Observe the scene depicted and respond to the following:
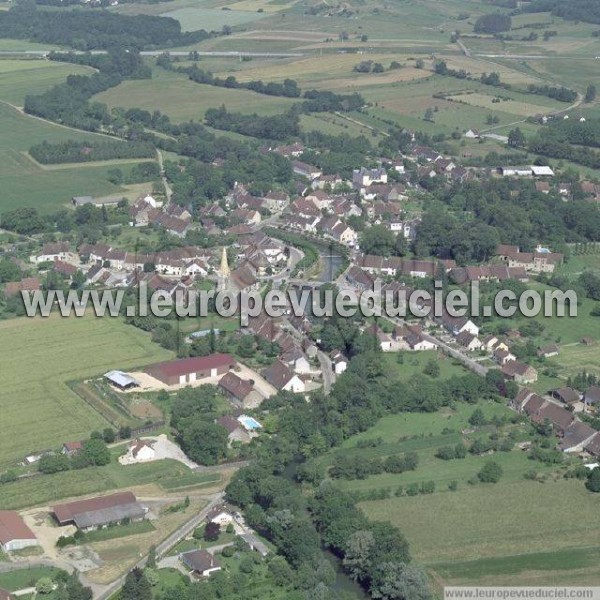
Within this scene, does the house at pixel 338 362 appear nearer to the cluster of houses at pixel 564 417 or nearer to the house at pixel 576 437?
the cluster of houses at pixel 564 417

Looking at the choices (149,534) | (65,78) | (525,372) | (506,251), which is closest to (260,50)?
(65,78)

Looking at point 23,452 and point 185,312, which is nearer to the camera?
point 23,452

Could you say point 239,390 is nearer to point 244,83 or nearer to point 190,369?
point 190,369

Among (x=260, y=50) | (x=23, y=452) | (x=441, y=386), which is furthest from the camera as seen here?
(x=260, y=50)

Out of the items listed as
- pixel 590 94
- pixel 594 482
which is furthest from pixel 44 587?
pixel 590 94

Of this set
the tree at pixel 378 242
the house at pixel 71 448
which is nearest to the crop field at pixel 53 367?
the house at pixel 71 448

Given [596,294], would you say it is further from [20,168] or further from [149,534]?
[20,168]

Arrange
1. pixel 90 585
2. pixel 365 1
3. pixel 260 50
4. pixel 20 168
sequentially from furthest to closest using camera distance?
pixel 365 1, pixel 260 50, pixel 20 168, pixel 90 585
